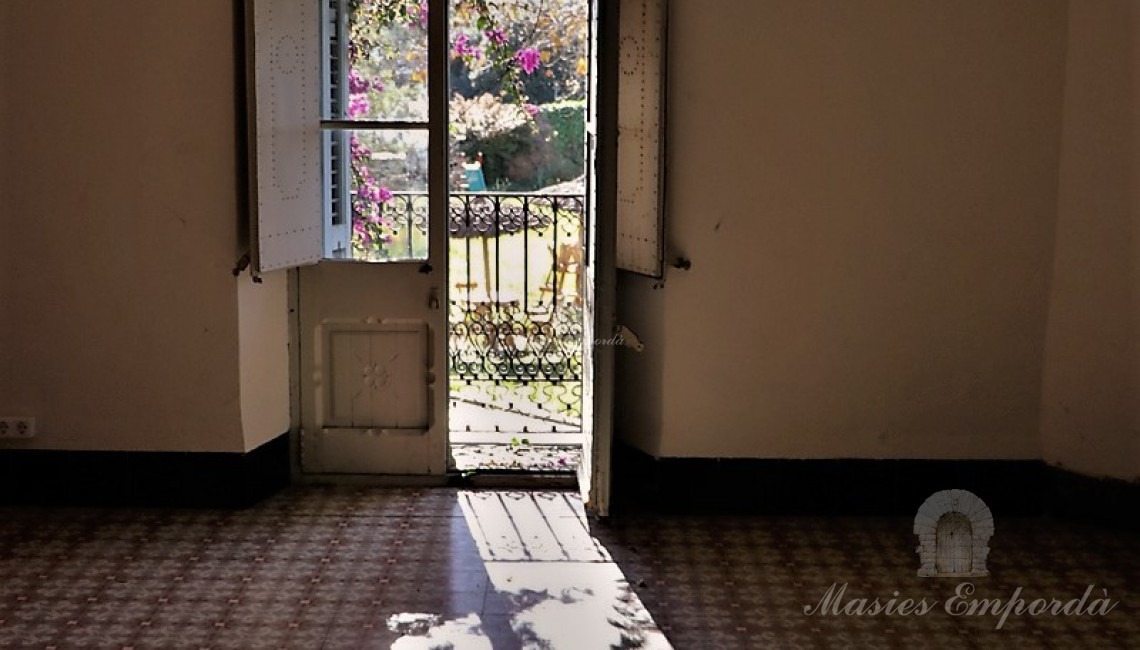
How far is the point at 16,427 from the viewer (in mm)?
5375

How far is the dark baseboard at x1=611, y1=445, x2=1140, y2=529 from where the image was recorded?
214 inches

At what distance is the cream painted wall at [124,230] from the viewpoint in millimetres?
5148

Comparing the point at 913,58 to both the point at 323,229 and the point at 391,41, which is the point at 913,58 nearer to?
the point at 391,41

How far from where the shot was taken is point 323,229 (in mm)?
5664

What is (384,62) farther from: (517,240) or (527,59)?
(517,240)

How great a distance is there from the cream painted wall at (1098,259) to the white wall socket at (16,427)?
165 inches

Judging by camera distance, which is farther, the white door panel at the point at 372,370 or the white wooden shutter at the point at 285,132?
the white door panel at the point at 372,370

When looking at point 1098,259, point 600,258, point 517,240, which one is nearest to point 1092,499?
point 1098,259

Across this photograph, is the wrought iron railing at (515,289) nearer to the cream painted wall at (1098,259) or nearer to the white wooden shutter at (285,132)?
the white wooden shutter at (285,132)

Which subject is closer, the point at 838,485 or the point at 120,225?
the point at 120,225

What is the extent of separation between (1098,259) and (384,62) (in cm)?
304

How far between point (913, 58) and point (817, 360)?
4.15 ft

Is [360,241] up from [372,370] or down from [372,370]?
up

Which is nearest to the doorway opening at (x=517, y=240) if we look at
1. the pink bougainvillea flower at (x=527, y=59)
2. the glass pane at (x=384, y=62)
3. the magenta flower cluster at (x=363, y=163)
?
the pink bougainvillea flower at (x=527, y=59)
